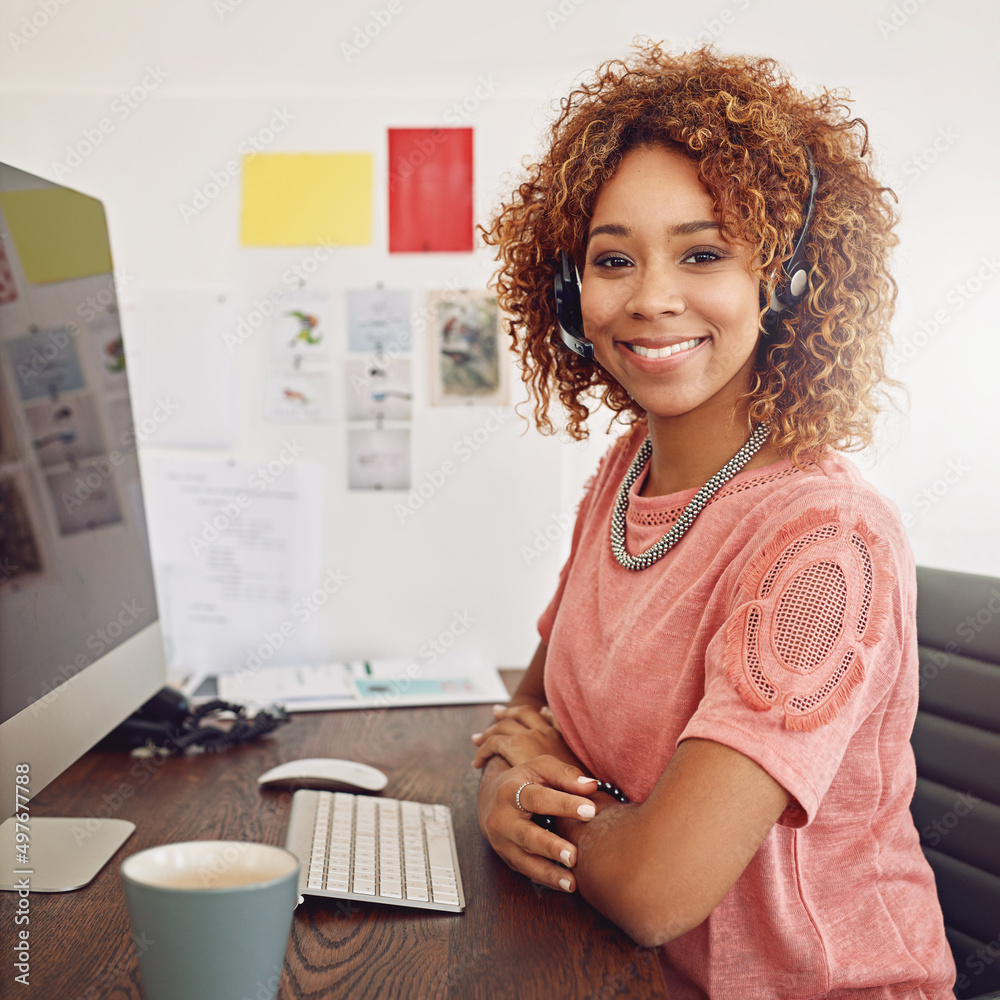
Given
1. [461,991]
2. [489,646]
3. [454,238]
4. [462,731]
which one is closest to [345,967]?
[461,991]

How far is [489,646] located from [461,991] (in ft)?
2.84

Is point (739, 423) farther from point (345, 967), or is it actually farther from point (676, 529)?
point (345, 967)

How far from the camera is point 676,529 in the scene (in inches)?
33.5

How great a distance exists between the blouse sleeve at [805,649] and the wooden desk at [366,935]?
0.60 ft

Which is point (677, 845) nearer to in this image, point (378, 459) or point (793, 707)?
point (793, 707)

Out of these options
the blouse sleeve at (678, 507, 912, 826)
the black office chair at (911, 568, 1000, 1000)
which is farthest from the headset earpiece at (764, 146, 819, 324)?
the black office chair at (911, 568, 1000, 1000)

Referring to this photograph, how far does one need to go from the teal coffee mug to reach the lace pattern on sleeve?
14.0 inches

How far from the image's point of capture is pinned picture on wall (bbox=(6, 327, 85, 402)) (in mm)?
727

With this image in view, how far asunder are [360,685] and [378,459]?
14.2 inches

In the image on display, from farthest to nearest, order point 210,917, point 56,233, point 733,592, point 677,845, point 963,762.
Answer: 1. point 963,762
2. point 56,233
3. point 733,592
4. point 677,845
5. point 210,917

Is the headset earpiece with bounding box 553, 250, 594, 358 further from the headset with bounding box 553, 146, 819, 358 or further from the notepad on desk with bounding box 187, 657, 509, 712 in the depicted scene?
the notepad on desk with bounding box 187, 657, 509, 712

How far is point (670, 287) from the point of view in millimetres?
805

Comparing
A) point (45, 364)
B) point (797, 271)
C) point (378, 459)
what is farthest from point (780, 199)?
point (378, 459)

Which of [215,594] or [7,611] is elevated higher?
[7,611]
